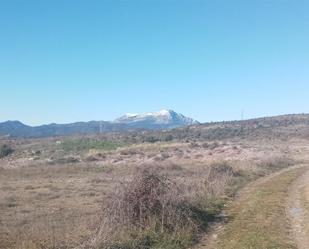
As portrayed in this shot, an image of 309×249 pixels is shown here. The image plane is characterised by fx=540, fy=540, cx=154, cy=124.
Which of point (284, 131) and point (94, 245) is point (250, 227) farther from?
point (284, 131)

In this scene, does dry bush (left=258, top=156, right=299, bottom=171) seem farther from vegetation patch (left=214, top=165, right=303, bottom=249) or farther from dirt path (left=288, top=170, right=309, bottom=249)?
vegetation patch (left=214, top=165, right=303, bottom=249)

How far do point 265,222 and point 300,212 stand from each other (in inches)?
109

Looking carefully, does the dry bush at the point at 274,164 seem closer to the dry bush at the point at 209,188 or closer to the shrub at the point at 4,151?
the dry bush at the point at 209,188

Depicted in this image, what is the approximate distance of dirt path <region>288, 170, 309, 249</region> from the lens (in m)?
14.8

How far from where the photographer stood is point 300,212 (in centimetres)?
1941

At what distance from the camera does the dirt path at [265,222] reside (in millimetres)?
14320

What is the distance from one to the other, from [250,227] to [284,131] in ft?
305

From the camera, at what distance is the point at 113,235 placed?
1376 cm

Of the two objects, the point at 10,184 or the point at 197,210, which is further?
the point at 10,184

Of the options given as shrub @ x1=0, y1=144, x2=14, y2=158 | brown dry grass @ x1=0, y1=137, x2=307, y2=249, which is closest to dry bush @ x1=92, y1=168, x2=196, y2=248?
brown dry grass @ x1=0, y1=137, x2=307, y2=249

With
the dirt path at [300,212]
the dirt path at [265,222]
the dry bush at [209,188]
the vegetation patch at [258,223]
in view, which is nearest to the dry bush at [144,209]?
the dirt path at [265,222]

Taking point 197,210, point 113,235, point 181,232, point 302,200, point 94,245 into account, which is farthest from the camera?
point 302,200

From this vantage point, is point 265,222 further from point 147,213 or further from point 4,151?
Result: point 4,151

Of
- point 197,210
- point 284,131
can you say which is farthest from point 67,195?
point 284,131
